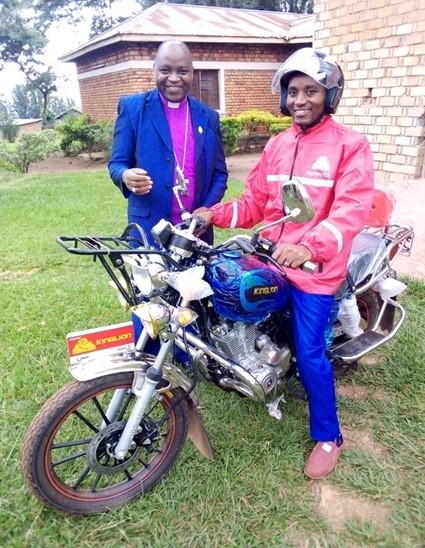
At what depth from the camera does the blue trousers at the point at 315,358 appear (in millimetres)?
2141

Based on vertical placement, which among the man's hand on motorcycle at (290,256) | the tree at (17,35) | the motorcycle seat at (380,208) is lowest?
the motorcycle seat at (380,208)

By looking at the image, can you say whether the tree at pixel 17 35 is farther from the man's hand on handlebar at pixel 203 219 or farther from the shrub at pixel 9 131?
the man's hand on handlebar at pixel 203 219

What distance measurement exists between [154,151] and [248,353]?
1236 mm

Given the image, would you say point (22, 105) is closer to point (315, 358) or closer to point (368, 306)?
point (368, 306)

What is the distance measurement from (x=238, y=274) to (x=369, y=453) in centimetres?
128

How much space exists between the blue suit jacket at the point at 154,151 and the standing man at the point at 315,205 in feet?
1.26

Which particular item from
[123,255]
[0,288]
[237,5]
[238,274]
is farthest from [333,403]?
[237,5]

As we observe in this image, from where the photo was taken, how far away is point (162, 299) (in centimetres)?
184

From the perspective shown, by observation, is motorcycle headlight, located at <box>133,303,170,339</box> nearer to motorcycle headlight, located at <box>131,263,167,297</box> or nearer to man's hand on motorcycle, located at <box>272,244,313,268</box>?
motorcycle headlight, located at <box>131,263,167,297</box>

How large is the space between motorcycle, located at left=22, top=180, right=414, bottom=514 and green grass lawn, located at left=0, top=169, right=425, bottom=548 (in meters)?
0.13

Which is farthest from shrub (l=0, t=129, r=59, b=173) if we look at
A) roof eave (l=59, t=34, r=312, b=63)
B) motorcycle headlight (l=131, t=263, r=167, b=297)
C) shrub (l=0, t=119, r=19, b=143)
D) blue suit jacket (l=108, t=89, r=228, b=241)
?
motorcycle headlight (l=131, t=263, r=167, b=297)

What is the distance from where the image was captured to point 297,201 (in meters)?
1.49

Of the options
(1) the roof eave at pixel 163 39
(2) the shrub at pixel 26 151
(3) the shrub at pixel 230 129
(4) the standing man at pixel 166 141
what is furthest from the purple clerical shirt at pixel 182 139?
(2) the shrub at pixel 26 151

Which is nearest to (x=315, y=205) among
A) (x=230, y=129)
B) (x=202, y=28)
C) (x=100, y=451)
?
(x=100, y=451)
